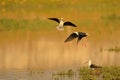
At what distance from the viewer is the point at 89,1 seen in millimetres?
58781

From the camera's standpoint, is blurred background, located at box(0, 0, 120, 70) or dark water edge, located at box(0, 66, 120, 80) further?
blurred background, located at box(0, 0, 120, 70)

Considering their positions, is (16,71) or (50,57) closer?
(16,71)

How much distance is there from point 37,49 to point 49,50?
0.90 metres

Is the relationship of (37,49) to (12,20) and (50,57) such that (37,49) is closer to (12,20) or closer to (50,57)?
(50,57)

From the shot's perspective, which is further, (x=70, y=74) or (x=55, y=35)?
(x=55, y=35)

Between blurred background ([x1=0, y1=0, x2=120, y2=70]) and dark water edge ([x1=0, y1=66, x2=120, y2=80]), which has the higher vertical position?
blurred background ([x1=0, y1=0, x2=120, y2=70])

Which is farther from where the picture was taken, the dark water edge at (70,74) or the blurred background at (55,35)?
the blurred background at (55,35)

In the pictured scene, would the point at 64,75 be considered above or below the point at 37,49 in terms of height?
below

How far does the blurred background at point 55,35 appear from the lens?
25.4 m

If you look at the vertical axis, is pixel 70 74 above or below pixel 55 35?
below

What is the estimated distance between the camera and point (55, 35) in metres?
36.6

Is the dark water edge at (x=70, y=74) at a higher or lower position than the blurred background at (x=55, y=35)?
lower

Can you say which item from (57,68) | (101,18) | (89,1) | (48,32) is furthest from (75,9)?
(57,68)

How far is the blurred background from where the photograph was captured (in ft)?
83.3
